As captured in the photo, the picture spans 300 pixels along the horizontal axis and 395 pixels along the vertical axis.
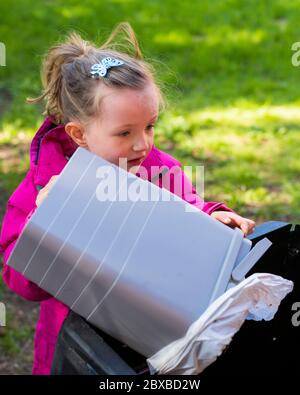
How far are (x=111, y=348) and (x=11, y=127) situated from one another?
367 centimetres

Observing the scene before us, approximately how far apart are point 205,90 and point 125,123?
4.08 meters

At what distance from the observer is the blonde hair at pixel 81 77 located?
1850 mm

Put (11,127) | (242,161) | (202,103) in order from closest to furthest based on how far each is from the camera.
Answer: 1. (242,161)
2. (11,127)
3. (202,103)

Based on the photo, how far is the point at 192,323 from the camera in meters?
1.47

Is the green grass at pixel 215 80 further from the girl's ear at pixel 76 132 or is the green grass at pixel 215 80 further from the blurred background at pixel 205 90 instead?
the girl's ear at pixel 76 132

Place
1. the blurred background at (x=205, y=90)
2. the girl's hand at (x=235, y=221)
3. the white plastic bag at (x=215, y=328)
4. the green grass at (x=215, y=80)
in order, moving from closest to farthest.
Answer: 1. the white plastic bag at (x=215, y=328)
2. the girl's hand at (x=235, y=221)
3. the blurred background at (x=205, y=90)
4. the green grass at (x=215, y=80)

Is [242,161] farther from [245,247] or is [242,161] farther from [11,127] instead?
[245,247]

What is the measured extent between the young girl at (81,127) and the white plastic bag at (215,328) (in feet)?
1.34

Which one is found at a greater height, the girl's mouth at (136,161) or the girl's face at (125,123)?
the girl's face at (125,123)

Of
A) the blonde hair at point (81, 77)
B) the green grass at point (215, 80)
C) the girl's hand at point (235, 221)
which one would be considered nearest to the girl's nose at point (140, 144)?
the blonde hair at point (81, 77)

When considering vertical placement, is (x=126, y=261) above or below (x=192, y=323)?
above

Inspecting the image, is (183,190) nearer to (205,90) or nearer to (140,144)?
(140,144)

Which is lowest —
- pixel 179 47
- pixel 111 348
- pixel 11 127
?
pixel 111 348

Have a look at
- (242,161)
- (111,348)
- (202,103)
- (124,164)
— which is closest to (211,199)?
(242,161)
